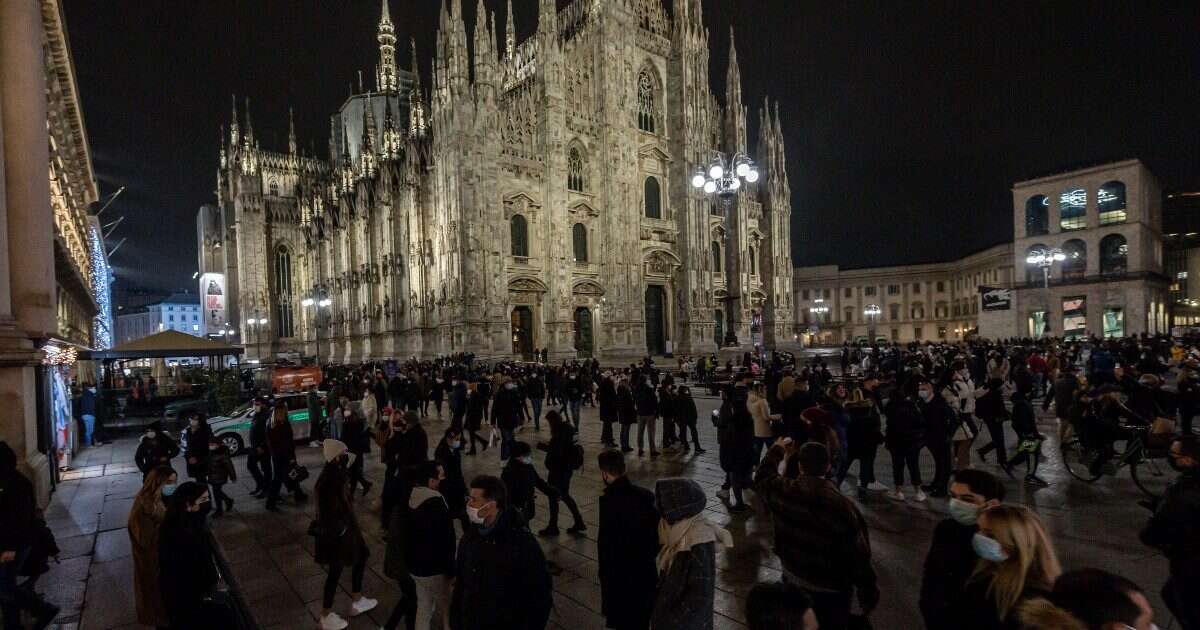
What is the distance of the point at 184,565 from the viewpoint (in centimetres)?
401

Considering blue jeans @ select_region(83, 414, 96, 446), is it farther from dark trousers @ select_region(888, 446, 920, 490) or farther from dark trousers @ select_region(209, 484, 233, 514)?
dark trousers @ select_region(888, 446, 920, 490)

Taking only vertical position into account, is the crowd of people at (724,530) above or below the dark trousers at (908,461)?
above

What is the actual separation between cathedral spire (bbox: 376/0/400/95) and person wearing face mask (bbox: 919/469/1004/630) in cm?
6857

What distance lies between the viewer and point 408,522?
4.26m

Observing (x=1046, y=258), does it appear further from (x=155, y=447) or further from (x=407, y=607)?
(x=155, y=447)

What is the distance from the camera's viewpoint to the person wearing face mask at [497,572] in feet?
10.2

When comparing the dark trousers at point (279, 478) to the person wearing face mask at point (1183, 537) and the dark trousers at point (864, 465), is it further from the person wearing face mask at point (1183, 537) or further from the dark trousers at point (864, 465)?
the person wearing face mask at point (1183, 537)

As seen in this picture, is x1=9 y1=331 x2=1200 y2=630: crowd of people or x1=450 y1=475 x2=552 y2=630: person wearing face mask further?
x1=450 y1=475 x2=552 y2=630: person wearing face mask

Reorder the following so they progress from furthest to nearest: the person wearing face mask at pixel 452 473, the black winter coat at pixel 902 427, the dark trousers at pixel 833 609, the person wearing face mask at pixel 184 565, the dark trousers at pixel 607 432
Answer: the dark trousers at pixel 607 432, the black winter coat at pixel 902 427, the person wearing face mask at pixel 452 473, the person wearing face mask at pixel 184 565, the dark trousers at pixel 833 609

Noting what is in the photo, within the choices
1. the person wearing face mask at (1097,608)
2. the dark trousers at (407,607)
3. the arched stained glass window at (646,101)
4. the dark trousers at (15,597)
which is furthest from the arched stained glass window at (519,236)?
the person wearing face mask at (1097,608)

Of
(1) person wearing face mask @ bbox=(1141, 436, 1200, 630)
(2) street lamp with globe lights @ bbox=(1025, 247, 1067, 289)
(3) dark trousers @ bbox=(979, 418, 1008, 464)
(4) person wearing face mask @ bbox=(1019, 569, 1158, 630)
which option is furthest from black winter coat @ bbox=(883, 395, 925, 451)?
(2) street lamp with globe lights @ bbox=(1025, 247, 1067, 289)

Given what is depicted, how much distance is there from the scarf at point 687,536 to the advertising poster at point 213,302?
64889 mm

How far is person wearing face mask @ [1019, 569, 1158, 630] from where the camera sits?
1785 millimetres

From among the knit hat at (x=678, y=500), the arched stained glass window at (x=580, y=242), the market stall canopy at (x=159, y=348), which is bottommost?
the knit hat at (x=678, y=500)
